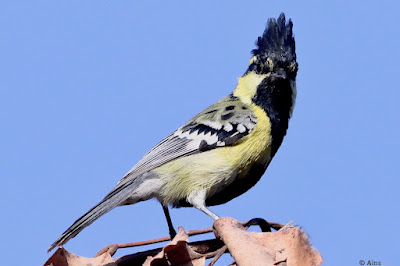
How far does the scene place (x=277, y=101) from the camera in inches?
222

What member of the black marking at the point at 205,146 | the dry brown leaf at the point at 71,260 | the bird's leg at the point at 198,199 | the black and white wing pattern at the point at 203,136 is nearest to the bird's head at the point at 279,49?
the black and white wing pattern at the point at 203,136

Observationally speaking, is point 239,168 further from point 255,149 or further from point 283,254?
point 283,254

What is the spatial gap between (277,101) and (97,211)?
1.98 metres

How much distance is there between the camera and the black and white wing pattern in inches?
211

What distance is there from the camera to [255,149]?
529 centimetres

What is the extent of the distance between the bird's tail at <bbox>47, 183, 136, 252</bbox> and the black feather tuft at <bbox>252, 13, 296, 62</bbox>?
179 centimetres

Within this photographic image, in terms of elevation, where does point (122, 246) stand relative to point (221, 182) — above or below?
below

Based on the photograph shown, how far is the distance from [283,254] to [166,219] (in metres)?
2.49

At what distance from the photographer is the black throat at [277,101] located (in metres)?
5.58

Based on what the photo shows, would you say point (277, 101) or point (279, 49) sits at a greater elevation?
point (279, 49)

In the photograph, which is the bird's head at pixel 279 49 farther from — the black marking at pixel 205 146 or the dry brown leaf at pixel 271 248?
the dry brown leaf at pixel 271 248

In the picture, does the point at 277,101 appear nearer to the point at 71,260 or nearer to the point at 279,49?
the point at 279,49

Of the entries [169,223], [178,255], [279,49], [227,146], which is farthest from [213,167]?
[178,255]

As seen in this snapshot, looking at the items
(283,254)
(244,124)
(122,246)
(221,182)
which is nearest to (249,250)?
(283,254)
